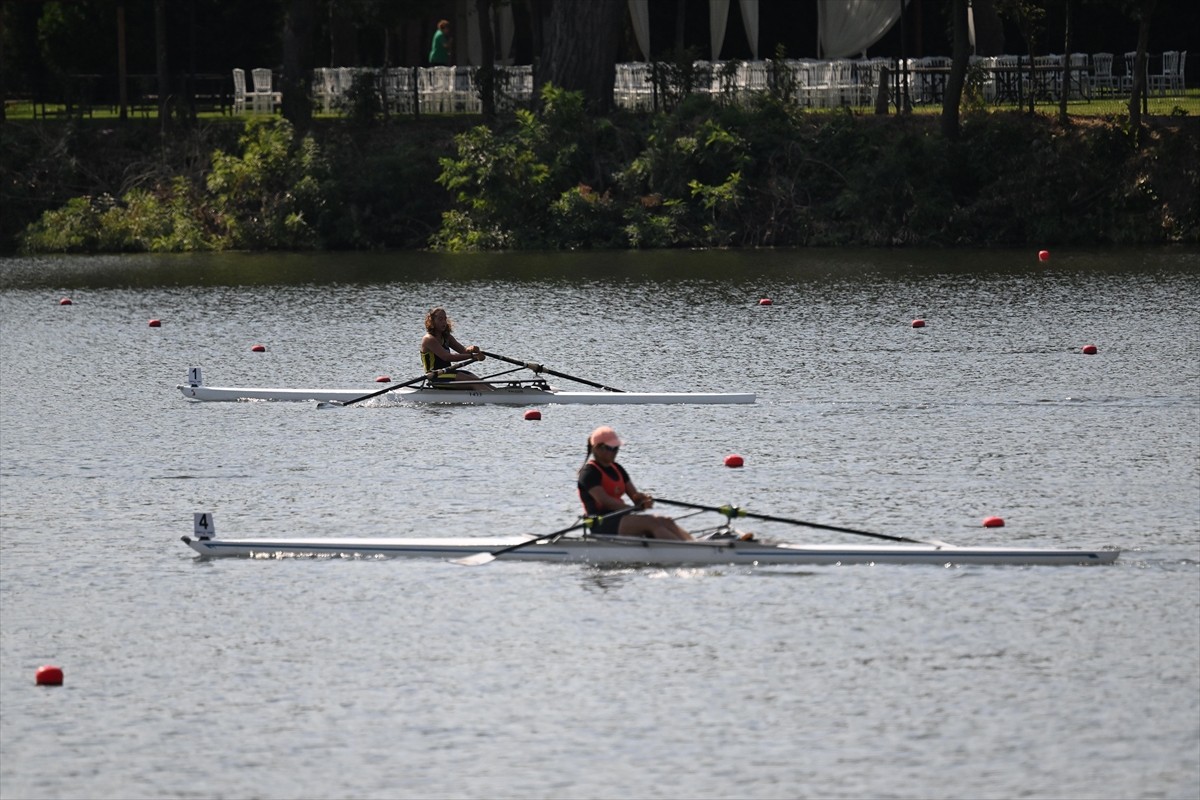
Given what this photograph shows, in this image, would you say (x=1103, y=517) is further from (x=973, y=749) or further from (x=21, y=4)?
(x=21, y=4)

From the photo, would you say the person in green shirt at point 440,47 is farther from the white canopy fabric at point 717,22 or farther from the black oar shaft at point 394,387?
the black oar shaft at point 394,387

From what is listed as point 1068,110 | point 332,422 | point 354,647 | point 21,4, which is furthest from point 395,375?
point 21,4

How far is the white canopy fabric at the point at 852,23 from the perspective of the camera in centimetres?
4678

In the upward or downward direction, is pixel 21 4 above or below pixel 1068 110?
above

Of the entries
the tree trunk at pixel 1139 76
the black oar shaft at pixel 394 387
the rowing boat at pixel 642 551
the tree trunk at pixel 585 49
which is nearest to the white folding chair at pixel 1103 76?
the tree trunk at pixel 1139 76

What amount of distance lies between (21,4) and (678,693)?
47488 millimetres

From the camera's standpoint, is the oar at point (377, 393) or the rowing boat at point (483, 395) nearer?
the rowing boat at point (483, 395)

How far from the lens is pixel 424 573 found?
1547cm

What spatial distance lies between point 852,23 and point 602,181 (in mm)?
7621

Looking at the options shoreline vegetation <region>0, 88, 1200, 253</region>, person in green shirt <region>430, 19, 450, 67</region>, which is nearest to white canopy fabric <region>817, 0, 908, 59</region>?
shoreline vegetation <region>0, 88, 1200, 253</region>

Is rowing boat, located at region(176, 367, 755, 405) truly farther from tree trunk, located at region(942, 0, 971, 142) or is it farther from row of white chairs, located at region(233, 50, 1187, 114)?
row of white chairs, located at region(233, 50, 1187, 114)

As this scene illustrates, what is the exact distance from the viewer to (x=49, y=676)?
42.5 ft

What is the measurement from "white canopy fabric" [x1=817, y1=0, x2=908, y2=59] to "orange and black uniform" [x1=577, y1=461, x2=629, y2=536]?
33.4 meters

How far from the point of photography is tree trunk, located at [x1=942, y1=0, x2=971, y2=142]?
4038 cm
